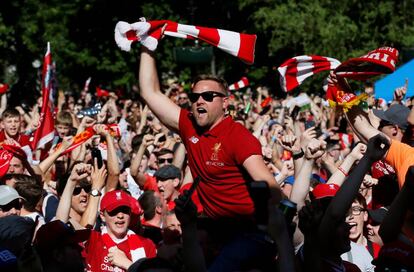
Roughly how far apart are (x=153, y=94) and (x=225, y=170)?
0.97 m

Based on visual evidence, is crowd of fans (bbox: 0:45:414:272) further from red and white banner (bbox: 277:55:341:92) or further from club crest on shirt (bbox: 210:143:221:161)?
red and white banner (bbox: 277:55:341:92)

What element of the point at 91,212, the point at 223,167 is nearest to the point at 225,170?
the point at 223,167

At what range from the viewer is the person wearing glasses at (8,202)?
7.39m

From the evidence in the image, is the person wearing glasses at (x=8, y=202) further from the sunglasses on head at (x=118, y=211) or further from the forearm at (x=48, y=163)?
the forearm at (x=48, y=163)

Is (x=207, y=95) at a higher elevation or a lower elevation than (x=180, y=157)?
lower

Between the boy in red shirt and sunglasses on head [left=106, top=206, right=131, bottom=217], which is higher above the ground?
sunglasses on head [left=106, top=206, right=131, bottom=217]

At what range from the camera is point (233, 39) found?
24.5 ft

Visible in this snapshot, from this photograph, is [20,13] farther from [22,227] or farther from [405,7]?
[22,227]

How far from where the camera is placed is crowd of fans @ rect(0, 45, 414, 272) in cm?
524

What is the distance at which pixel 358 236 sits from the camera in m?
7.83

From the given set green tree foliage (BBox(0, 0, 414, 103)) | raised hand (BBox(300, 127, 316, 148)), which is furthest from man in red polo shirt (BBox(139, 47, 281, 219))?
green tree foliage (BBox(0, 0, 414, 103))

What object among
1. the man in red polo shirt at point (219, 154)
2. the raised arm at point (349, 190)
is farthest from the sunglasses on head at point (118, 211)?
the raised arm at point (349, 190)

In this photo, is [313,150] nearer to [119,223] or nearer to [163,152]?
[119,223]

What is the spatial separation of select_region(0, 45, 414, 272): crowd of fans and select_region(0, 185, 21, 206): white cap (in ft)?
0.03
